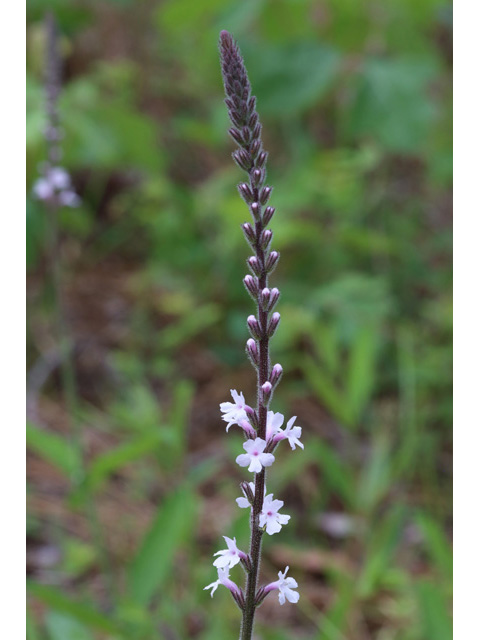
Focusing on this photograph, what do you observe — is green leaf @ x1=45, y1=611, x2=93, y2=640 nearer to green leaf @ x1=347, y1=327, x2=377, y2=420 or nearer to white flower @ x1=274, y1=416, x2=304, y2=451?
green leaf @ x1=347, y1=327, x2=377, y2=420

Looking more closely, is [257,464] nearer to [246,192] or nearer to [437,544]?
[246,192]

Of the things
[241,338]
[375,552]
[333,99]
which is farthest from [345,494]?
[333,99]

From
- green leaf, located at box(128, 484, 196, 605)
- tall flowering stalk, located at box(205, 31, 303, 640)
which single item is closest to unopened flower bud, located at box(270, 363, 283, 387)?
tall flowering stalk, located at box(205, 31, 303, 640)

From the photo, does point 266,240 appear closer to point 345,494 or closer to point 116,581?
point 345,494

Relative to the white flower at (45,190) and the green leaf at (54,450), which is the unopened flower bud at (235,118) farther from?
the green leaf at (54,450)

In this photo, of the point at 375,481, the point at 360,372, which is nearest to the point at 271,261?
the point at 360,372
